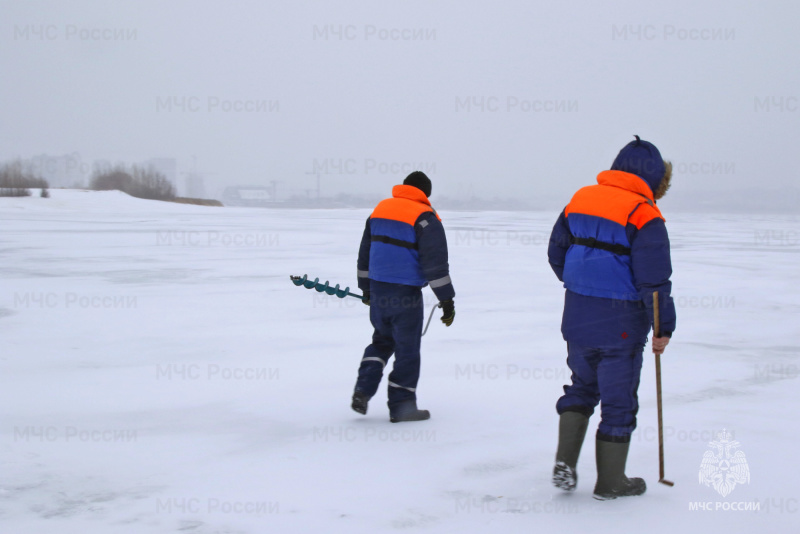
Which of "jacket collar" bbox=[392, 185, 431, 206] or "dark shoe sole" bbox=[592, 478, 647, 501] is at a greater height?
"jacket collar" bbox=[392, 185, 431, 206]

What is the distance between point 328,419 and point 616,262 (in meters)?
2.27

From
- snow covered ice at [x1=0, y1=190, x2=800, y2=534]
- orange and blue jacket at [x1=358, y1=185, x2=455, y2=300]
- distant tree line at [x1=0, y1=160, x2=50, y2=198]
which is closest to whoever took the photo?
snow covered ice at [x1=0, y1=190, x2=800, y2=534]

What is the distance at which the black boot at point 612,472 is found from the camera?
10.8 feet

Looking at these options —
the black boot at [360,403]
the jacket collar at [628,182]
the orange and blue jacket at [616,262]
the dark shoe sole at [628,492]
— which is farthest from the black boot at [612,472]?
the black boot at [360,403]

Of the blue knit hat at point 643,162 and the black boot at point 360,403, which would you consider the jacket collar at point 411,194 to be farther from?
the blue knit hat at point 643,162

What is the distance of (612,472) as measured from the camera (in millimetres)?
3322

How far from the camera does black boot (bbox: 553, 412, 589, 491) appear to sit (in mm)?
3428

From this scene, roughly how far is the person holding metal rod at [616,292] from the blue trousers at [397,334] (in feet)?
4.59

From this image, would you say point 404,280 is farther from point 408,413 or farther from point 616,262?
point 616,262

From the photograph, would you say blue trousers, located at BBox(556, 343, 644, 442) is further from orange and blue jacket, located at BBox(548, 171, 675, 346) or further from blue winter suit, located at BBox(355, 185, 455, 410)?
blue winter suit, located at BBox(355, 185, 455, 410)

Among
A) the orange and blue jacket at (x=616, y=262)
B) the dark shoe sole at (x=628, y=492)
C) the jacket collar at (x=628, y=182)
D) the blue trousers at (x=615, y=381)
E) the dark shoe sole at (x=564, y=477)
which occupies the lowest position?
the dark shoe sole at (x=628, y=492)

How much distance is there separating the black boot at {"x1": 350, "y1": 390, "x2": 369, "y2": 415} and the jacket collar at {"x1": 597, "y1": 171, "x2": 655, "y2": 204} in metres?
2.16

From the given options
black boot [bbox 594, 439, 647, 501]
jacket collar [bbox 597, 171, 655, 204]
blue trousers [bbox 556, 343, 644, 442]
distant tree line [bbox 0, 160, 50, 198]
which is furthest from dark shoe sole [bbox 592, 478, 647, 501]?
distant tree line [bbox 0, 160, 50, 198]

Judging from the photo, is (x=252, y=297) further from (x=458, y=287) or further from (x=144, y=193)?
(x=144, y=193)
